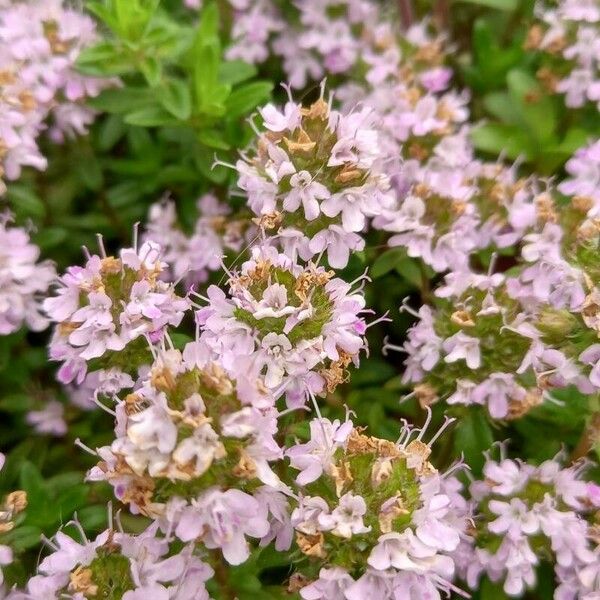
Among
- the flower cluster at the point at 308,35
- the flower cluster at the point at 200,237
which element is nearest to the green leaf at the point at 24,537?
the flower cluster at the point at 200,237

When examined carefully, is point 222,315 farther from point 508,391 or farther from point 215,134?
point 215,134

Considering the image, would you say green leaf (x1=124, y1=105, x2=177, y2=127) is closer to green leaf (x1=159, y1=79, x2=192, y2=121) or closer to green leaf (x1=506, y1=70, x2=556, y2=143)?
green leaf (x1=159, y1=79, x2=192, y2=121)

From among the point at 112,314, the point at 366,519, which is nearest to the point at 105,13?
the point at 112,314

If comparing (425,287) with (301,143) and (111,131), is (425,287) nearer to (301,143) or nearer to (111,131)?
(301,143)

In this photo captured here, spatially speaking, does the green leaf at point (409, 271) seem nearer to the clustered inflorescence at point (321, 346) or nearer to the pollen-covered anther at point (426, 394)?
the clustered inflorescence at point (321, 346)

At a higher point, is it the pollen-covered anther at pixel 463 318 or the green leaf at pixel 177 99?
the green leaf at pixel 177 99
